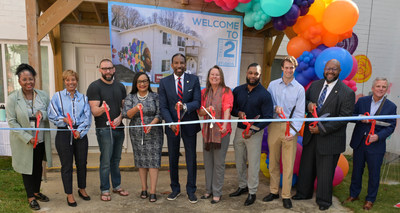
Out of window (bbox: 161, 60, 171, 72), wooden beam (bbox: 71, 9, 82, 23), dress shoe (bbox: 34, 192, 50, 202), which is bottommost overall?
dress shoe (bbox: 34, 192, 50, 202)

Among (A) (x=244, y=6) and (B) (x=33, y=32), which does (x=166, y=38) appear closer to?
(A) (x=244, y=6)

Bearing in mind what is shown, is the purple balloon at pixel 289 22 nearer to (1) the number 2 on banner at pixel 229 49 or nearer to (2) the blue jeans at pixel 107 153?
(1) the number 2 on banner at pixel 229 49

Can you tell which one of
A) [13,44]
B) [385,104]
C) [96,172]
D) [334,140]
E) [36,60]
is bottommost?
[96,172]

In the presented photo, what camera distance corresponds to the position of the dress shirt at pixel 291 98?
3.35m

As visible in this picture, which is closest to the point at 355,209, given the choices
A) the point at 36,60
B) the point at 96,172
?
the point at 96,172

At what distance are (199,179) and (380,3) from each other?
598cm

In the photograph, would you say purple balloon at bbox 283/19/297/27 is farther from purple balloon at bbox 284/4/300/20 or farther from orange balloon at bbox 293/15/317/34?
orange balloon at bbox 293/15/317/34

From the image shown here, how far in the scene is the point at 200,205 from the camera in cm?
352

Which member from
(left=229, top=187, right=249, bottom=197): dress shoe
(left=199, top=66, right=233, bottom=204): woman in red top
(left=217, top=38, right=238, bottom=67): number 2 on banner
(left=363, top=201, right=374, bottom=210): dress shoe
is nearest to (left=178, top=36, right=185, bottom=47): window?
(left=217, top=38, right=238, bottom=67): number 2 on banner

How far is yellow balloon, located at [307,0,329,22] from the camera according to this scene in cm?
383

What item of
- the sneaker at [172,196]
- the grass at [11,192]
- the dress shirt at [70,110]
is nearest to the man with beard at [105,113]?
the dress shirt at [70,110]

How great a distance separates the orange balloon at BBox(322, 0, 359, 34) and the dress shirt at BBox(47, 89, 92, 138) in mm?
3528

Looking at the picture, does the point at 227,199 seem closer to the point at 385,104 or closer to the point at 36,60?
the point at 385,104

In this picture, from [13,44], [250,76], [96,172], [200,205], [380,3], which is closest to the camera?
[250,76]
